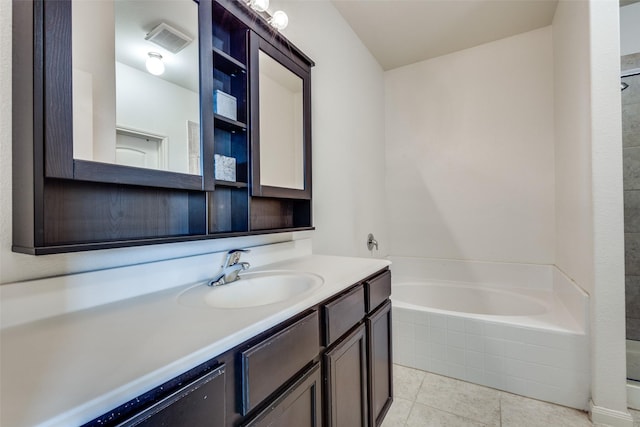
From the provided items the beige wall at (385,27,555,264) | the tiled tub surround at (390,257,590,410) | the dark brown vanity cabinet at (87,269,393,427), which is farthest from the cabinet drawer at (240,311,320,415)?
the beige wall at (385,27,555,264)

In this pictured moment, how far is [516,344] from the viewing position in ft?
5.80

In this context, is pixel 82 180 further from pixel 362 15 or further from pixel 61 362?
pixel 362 15

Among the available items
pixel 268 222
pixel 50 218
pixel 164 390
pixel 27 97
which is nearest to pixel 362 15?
pixel 268 222

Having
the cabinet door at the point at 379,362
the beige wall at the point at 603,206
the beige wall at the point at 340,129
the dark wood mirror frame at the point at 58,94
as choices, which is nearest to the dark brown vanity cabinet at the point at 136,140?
the dark wood mirror frame at the point at 58,94

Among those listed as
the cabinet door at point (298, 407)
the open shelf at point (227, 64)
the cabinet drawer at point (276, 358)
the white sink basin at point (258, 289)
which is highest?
the open shelf at point (227, 64)

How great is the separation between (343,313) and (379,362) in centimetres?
51

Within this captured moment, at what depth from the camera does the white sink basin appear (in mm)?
972

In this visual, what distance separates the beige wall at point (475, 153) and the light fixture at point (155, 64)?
2.48 m

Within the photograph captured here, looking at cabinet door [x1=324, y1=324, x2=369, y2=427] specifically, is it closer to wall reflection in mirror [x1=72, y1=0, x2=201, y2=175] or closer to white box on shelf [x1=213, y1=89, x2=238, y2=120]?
wall reflection in mirror [x1=72, y1=0, x2=201, y2=175]

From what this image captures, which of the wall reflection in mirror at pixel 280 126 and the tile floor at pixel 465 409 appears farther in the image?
the tile floor at pixel 465 409

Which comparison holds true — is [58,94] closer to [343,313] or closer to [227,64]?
[227,64]

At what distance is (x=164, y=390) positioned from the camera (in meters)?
0.48

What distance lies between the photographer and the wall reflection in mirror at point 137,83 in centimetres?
74

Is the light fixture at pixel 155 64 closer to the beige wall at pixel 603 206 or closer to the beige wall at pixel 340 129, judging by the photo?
the beige wall at pixel 340 129
